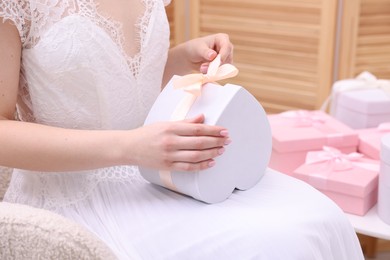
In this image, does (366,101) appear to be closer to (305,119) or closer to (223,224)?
(305,119)

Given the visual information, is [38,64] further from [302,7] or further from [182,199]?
[302,7]

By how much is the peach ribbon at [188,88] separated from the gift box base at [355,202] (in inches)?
26.3

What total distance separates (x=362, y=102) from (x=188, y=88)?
43.7 inches

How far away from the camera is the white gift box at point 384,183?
5.00 ft

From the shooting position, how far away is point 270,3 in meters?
2.63

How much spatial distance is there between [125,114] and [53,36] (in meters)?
0.21

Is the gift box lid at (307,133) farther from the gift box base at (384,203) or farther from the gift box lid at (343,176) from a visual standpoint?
the gift box base at (384,203)

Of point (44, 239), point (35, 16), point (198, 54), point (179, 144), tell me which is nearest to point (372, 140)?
point (198, 54)

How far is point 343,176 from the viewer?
1.63 meters

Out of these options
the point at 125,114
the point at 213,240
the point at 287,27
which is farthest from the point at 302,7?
the point at 213,240

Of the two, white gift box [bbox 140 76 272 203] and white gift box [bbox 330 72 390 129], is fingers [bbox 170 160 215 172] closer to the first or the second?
white gift box [bbox 140 76 272 203]

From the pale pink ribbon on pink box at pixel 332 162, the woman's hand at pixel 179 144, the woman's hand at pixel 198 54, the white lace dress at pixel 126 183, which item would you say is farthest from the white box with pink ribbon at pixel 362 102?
the woman's hand at pixel 179 144

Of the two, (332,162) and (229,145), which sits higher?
(229,145)

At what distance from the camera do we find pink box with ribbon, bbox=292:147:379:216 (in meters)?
1.59
